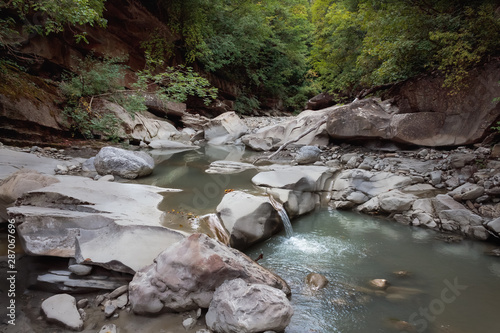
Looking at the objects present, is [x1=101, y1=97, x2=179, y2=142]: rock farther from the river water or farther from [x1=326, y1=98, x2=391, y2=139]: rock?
[x1=326, y1=98, x2=391, y2=139]: rock

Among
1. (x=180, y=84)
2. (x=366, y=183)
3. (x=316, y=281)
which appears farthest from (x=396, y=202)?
(x=180, y=84)

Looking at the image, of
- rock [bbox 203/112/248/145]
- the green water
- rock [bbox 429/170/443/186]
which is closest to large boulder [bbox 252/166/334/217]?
the green water

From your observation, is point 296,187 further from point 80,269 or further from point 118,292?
point 80,269

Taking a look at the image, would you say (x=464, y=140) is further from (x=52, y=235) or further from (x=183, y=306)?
(x=52, y=235)

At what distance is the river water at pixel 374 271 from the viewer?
110 inches

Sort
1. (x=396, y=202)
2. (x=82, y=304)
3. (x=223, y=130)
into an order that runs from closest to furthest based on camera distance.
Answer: (x=82, y=304)
(x=396, y=202)
(x=223, y=130)

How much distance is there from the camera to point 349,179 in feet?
21.4

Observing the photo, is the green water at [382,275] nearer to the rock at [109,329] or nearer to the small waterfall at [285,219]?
the small waterfall at [285,219]

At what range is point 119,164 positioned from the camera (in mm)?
6598

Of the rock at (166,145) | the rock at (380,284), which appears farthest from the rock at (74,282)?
the rock at (166,145)

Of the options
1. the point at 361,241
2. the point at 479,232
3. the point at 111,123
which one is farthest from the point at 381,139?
the point at 111,123

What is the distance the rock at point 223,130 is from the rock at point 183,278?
11572 millimetres

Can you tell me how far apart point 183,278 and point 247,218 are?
1685mm

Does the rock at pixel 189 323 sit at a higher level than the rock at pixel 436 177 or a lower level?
lower
